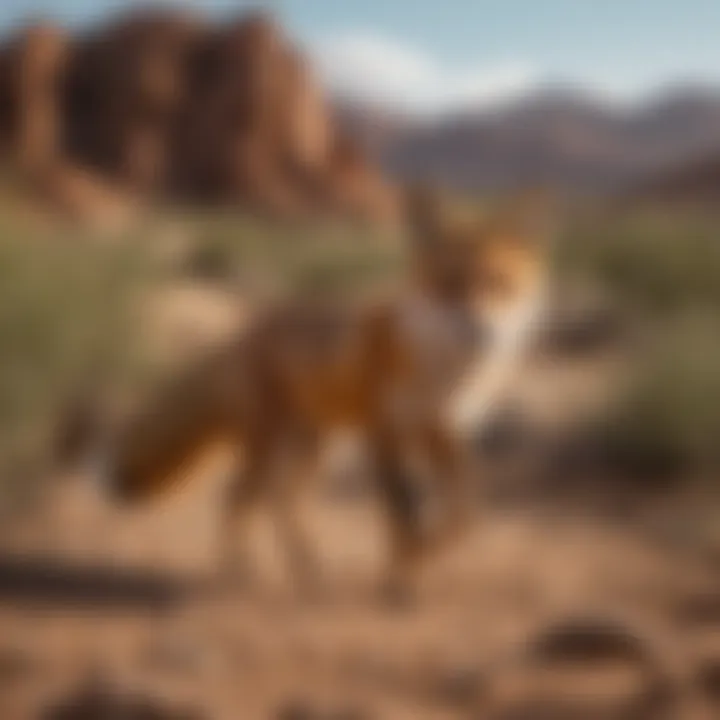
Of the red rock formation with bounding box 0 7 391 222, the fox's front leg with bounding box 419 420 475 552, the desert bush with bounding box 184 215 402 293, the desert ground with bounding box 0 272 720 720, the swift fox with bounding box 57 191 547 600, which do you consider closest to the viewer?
the desert ground with bounding box 0 272 720 720

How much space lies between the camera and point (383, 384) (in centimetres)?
162

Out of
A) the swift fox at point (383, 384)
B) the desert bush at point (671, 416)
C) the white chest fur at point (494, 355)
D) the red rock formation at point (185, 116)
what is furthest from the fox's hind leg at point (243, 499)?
the desert bush at point (671, 416)

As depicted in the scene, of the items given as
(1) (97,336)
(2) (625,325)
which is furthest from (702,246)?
(1) (97,336)

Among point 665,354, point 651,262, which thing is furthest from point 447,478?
point 651,262

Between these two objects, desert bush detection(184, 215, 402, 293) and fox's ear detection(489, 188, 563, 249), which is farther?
desert bush detection(184, 215, 402, 293)

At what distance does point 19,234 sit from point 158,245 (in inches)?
24.1

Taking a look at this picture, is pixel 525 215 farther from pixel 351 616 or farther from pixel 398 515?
pixel 351 616

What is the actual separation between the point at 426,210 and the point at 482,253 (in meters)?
0.09

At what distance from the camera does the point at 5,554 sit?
75.8 inches

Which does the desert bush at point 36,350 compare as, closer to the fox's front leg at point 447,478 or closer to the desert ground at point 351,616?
the desert ground at point 351,616

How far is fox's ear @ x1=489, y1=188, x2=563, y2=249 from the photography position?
153 cm

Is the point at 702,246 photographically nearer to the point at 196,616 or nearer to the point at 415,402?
the point at 415,402

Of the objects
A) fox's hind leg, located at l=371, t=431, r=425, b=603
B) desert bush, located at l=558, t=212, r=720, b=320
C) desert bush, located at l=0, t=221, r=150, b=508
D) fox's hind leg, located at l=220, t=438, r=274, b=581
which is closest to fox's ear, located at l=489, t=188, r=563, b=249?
fox's hind leg, located at l=371, t=431, r=425, b=603

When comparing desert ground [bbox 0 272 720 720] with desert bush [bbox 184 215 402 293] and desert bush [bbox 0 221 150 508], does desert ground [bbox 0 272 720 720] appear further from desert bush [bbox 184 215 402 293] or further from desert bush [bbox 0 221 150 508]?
desert bush [bbox 184 215 402 293]
